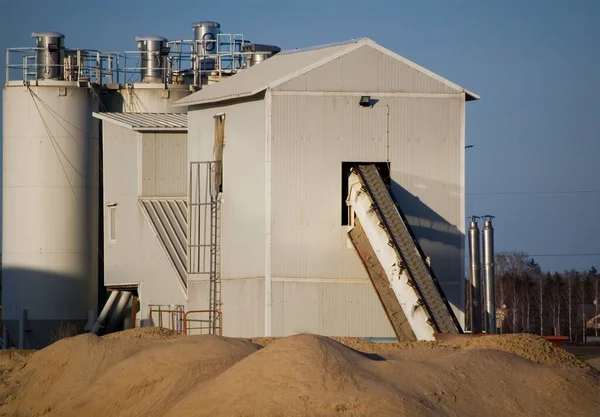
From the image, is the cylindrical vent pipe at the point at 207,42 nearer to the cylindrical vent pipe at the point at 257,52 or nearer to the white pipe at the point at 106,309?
the cylindrical vent pipe at the point at 257,52

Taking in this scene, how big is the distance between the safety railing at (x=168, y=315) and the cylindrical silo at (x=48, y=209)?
5981mm

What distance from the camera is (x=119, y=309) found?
42562 mm

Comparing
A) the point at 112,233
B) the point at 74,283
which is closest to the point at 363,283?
the point at 112,233

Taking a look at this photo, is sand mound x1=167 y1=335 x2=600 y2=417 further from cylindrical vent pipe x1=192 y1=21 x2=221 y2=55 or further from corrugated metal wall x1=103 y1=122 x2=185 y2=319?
cylindrical vent pipe x1=192 y1=21 x2=221 y2=55

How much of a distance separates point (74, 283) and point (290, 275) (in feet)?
49.5

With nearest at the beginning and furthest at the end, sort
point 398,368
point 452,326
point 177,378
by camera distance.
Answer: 1. point 398,368
2. point 177,378
3. point 452,326

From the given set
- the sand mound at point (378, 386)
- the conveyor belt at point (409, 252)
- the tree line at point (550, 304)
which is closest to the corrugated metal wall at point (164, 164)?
the conveyor belt at point (409, 252)

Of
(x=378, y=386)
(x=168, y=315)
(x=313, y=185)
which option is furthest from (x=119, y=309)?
(x=378, y=386)

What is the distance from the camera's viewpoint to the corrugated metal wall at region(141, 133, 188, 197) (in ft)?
132

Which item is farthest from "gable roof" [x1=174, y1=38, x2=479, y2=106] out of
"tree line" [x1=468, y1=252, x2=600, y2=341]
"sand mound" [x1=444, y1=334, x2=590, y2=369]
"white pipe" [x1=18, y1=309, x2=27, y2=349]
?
"tree line" [x1=468, y1=252, x2=600, y2=341]

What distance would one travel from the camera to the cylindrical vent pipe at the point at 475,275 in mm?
32938

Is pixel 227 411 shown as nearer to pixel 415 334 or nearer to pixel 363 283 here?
pixel 415 334

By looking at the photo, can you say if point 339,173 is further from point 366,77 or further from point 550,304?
point 550,304

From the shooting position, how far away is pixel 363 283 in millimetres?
31500
